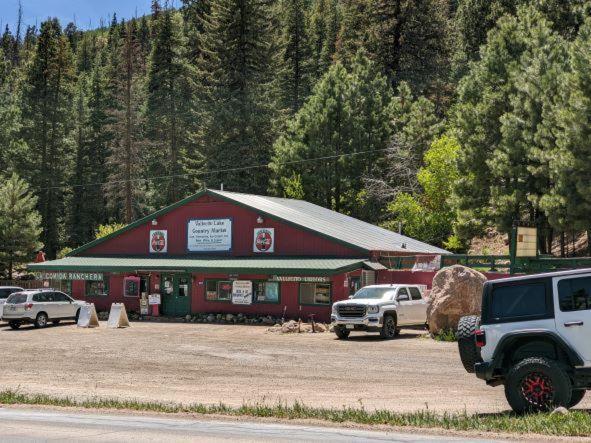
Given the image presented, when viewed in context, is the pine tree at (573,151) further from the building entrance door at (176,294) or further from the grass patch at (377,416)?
the grass patch at (377,416)

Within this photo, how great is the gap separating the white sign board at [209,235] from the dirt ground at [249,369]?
10158 mm

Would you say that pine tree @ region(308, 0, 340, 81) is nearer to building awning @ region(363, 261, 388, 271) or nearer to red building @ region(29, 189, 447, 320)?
red building @ region(29, 189, 447, 320)

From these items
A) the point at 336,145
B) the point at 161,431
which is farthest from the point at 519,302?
the point at 336,145

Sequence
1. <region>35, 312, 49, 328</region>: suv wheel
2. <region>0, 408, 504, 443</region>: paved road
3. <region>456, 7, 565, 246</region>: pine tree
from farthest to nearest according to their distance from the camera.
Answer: <region>456, 7, 565, 246</region>: pine tree
<region>35, 312, 49, 328</region>: suv wheel
<region>0, 408, 504, 443</region>: paved road

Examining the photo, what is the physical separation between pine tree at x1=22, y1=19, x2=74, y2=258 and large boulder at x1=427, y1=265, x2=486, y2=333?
6023 centimetres

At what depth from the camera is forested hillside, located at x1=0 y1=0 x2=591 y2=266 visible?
43562mm

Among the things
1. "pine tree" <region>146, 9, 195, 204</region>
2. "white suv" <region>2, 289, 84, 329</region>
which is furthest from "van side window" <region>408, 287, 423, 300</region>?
"pine tree" <region>146, 9, 195, 204</region>

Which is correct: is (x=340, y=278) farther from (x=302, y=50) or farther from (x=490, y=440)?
(x=302, y=50)

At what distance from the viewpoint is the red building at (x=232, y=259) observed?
122 feet

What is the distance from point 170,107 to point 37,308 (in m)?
46.7

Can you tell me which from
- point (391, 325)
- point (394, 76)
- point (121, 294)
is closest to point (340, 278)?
point (391, 325)

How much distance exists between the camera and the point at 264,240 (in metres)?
40.4

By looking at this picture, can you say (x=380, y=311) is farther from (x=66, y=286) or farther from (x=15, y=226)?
(x=15, y=226)

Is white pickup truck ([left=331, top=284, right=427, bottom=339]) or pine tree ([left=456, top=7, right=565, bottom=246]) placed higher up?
pine tree ([left=456, top=7, right=565, bottom=246])
